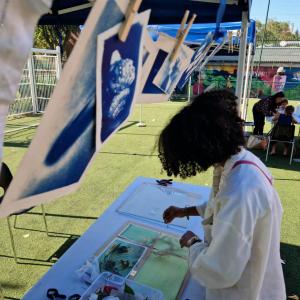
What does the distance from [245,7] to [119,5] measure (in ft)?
6.18

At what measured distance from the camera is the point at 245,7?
225cm

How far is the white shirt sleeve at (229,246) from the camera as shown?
917mm

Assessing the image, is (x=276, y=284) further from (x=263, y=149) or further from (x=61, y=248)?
(x=263, y=149)

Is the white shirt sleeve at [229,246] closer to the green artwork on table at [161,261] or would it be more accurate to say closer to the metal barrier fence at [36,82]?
the green artwork on table at [161,261]

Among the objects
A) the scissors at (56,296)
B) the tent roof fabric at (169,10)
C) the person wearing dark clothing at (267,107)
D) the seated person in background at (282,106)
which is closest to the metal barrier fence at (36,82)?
the person wearing dark clothing at (267,107)

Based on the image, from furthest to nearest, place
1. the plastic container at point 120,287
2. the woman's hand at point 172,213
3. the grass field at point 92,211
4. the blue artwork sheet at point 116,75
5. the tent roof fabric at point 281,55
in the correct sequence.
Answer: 1. the tent roof fabric at point 281,55
2. the grass field at point 92,211
3. the woman's hand at point 172,213
4. the plastic container at point 120,287
5. the blue artwork sheet at point 116,75

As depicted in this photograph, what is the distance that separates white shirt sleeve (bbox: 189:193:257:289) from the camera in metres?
0.92

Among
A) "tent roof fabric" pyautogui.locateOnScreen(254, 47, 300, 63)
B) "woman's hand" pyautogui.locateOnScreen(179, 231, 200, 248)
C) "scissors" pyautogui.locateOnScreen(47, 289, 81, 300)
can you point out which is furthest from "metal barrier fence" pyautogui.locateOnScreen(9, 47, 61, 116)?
"tent roof fabric" pyautogui.locateOnScreen(254, 47, 300, 63)

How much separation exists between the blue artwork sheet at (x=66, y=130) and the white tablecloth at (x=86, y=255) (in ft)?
2.64

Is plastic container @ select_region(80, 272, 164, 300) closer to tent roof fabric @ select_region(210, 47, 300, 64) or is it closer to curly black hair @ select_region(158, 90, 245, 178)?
curly black hair @ select_region(158, 90, 245, 178)

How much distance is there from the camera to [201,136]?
3.11 ft

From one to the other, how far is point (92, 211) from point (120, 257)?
6.77 feet

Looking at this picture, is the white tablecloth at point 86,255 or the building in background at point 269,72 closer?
the white tablecloth at point 86,255

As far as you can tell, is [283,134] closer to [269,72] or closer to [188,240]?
[188,240]
